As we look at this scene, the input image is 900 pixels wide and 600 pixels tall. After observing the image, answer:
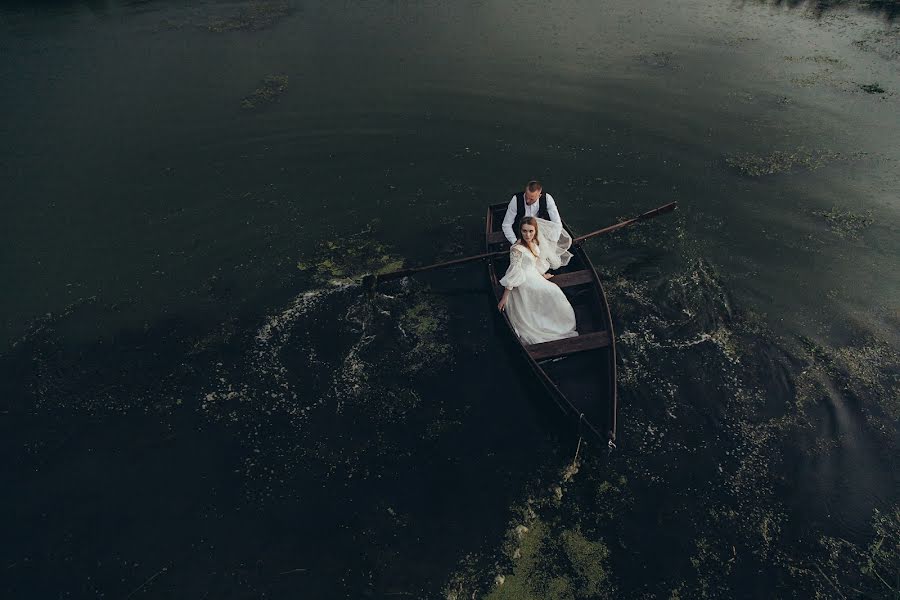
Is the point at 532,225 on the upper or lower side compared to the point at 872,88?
lower

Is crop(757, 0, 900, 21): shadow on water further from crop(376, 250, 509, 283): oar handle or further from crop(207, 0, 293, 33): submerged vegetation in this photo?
crop(207, 0, 293, 33): submerged vegetation

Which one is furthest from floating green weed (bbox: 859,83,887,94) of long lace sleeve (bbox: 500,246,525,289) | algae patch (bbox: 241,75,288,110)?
algae patch (bbox: 241,75,288,110)

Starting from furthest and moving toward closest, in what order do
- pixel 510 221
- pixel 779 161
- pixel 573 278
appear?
pixel 779 161 < pixel 510 221 < pixel 573 278

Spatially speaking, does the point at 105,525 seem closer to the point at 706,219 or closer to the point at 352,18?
the point at 706,219

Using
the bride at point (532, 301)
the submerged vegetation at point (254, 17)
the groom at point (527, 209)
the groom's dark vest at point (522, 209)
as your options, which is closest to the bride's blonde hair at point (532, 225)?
the bride at point (532, 301)

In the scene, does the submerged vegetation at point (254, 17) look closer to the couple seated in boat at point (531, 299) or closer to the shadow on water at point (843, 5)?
the couple seated in boat at point (531, 299)

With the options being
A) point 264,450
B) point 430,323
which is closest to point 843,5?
point 430,323

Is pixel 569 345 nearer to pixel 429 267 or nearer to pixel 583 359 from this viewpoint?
pixel 583 359
